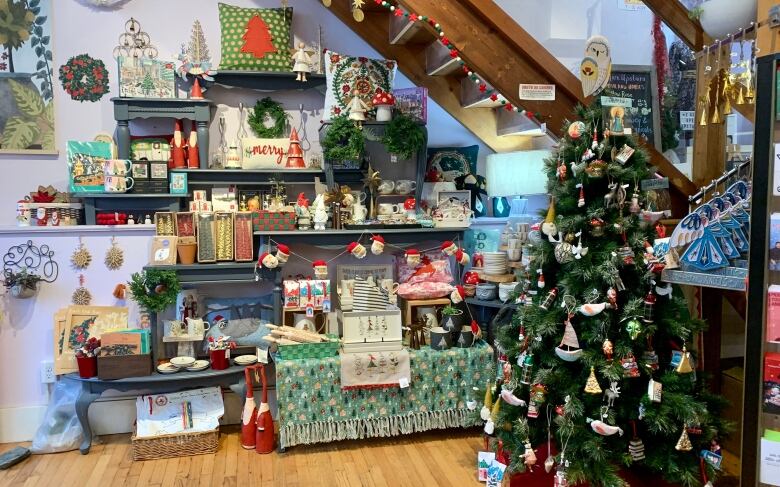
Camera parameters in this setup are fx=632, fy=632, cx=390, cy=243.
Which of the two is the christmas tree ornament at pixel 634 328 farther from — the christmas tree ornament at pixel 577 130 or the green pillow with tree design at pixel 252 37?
the green pillow with tree design at pixel 252 37

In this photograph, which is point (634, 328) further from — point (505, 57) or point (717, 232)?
point (505, 57)

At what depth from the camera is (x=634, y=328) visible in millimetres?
2480

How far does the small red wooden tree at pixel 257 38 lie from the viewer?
3.56 meters

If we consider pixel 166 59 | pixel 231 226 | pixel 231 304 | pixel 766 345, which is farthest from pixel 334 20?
pixel 766 345

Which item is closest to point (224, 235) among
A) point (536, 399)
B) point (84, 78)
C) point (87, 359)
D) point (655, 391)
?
point (87, 359)

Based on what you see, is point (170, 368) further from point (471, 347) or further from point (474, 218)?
point (474, 218)

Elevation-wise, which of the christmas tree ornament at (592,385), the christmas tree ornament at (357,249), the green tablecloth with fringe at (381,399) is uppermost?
the christmas tree ornament at (357,249)

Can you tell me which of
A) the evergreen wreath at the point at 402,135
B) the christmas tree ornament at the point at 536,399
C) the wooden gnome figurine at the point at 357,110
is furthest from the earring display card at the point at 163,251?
the christmas tree ornament at the point at 536,399

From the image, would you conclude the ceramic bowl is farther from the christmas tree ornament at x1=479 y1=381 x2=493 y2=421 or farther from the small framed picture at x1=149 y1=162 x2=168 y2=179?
the small framed picture at x1=149 y1=162 x2=168 y2=179

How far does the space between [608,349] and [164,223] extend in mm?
2385

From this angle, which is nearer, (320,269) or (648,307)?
(648,307)

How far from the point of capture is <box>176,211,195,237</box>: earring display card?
3.46 metres

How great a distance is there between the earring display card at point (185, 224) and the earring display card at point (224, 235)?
0.47 ft

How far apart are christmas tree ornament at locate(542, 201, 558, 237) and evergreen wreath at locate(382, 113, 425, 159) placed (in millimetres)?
1084
